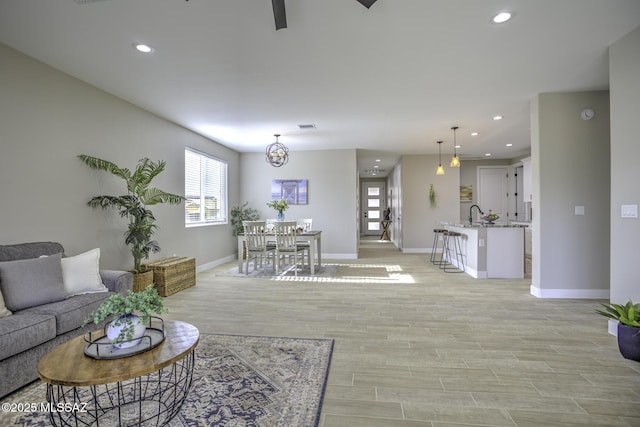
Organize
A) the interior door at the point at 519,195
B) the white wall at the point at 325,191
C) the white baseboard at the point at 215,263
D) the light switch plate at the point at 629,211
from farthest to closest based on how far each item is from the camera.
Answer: the interior door at the point at 519,195, the white wall at the point at 325,191, the white baseboard at the point at 215,263, the light switch plate at the point at 629,211

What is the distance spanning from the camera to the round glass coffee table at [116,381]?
4.44 feet

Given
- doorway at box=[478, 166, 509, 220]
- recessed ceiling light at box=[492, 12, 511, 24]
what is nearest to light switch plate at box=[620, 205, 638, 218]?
recessed ceiling light at box=[492, 12, 511, 24]

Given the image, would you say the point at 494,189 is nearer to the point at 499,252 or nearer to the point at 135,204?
the point at 499,252

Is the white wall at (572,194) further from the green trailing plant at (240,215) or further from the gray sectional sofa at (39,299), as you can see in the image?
the green trailing plant at (240,215)

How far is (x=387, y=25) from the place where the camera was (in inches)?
100

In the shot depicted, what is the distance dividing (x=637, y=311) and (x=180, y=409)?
3344mm

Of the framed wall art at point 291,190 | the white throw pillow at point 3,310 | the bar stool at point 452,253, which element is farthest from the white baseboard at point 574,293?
the white throw pillow at point 3,310

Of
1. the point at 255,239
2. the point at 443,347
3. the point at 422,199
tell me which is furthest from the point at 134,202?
the point at 422,199

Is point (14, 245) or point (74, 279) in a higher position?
point (14, 245)

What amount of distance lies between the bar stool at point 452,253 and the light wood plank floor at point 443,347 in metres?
1.09

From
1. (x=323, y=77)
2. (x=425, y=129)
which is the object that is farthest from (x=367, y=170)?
(x=323, y=77)

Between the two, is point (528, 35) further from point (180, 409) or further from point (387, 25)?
point (180, 409)

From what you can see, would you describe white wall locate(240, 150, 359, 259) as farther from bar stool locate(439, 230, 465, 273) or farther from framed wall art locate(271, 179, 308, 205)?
bar stool locate(439, 230, 465, 273)

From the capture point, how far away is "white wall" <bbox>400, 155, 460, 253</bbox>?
8.48m
